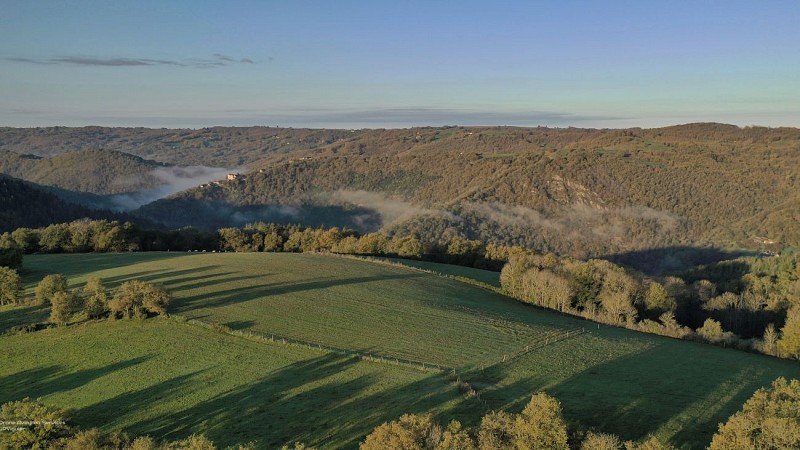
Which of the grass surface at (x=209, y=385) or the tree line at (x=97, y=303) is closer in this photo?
the grass surface at (x=209, y=385)

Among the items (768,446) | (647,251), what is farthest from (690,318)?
(647,251)

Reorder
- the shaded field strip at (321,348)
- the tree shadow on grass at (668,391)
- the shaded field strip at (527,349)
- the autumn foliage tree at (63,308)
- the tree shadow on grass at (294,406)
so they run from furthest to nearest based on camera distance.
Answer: the autumn foliage tree at (63,308) < the shaded field strip at (321,348) < the shaded field strip at (527,349) < the tree shadow on grass at (668,391) < the tree shadow on grass at (294,406)

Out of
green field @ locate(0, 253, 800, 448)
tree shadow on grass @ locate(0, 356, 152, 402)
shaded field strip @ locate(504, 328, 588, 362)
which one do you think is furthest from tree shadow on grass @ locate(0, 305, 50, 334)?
shaded field strip @ locate(504, 328, 588, 362)

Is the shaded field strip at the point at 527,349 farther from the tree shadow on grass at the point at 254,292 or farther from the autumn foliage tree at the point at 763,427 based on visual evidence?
the tree shadow on grass at the point at 254,292

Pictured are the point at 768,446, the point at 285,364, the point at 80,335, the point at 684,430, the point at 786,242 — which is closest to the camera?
the point at 768,446

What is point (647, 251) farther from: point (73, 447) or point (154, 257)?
point (73, 447)

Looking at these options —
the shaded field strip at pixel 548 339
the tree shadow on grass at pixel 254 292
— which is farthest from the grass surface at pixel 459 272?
the shaded field strip at pixel 548 339
